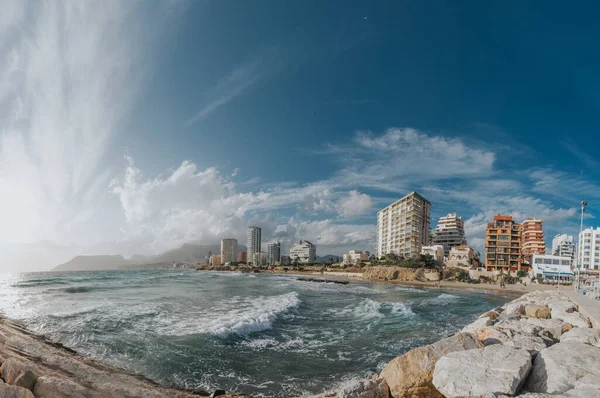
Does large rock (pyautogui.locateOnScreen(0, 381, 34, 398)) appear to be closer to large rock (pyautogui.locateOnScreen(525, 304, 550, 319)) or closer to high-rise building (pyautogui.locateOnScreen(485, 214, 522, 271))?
large rock (pyautogui.locateOnScreen(525, 304, 550, 319))

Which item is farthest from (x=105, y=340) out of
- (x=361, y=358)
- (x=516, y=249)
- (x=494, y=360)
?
(x=516, y=249)

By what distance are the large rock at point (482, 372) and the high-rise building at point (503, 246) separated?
8081cm

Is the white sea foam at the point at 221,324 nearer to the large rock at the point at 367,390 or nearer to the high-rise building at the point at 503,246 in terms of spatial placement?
the large rock at the point at 367,390

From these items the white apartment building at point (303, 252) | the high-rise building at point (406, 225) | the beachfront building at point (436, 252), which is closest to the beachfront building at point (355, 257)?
the high-rise building at point (406, 225)

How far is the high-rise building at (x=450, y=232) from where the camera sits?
10800cm

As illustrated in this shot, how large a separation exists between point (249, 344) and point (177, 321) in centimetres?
523

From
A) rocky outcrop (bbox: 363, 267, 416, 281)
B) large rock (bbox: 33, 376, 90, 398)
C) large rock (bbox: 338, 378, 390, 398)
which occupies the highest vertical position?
large rock (bbox: 338, 378, 390, 398)

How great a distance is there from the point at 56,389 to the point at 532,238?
363ft

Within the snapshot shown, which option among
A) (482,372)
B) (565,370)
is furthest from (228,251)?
(565,370)

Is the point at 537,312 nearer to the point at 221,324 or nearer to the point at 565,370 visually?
the point at 565,370

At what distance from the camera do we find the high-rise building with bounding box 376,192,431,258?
9800cm

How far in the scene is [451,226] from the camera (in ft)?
359

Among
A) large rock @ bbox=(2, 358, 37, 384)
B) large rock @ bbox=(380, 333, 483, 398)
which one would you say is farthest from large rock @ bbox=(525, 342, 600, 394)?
large rock @ bbox=(2, 358, 37, 384)

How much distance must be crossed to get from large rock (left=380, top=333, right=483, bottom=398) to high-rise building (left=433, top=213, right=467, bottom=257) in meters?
111
